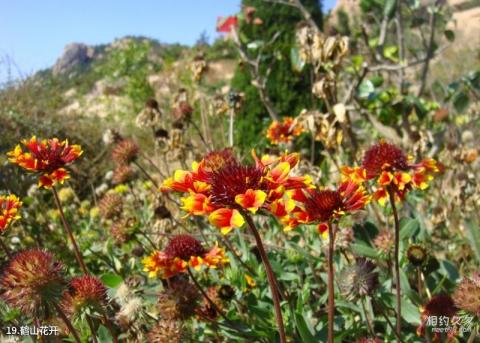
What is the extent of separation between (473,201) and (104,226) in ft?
7.37

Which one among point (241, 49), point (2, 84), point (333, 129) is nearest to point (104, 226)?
point (241, 49)

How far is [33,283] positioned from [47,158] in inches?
19.5

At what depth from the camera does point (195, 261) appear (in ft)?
4.82

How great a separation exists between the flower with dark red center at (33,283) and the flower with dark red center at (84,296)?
3.1 inches

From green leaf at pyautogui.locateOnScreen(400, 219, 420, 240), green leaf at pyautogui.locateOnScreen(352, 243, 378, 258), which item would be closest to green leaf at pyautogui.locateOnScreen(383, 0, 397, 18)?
green leaf at pyautogui.locateOnScreen(400, 219, 420, 240)

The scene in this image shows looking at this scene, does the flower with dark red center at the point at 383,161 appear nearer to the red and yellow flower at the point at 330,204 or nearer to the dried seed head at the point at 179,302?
the red and yellow flower at the point at 330,204

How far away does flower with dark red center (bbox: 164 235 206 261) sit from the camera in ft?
4.80

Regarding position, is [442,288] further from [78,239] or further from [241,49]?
[241,49]

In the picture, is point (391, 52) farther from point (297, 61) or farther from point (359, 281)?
point (359, 281)

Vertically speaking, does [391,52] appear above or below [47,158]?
above

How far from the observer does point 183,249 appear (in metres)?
1.47

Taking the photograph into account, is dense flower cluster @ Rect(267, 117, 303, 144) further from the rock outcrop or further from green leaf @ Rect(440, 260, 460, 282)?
the rock outcrop

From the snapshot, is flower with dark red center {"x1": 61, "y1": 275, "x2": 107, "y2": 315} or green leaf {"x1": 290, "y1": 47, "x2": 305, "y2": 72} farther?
green leaf {"x1": 290, "y1": 47, "x2": 305, "y2": 72}

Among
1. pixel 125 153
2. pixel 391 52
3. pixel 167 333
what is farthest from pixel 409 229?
pixel 391 52
